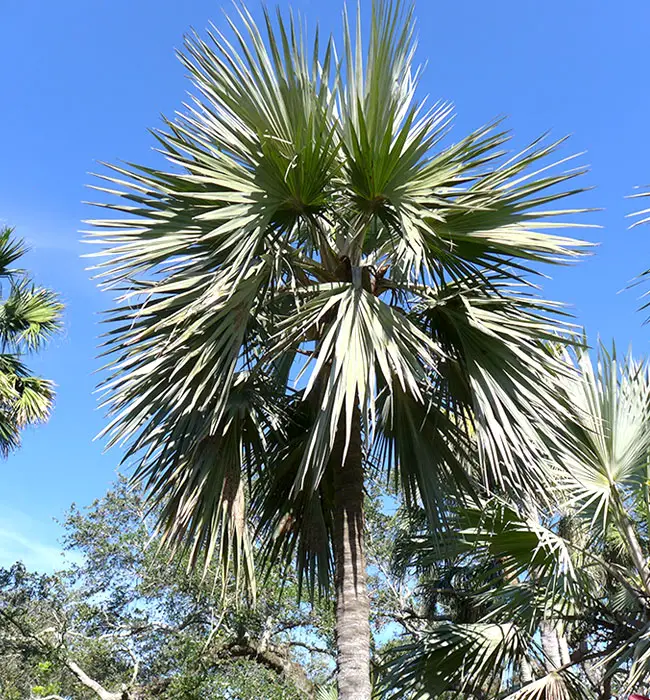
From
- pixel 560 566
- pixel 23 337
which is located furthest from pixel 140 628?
pixel 560 566

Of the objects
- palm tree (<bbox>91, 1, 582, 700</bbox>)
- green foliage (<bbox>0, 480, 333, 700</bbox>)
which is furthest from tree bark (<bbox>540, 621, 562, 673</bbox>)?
palm tree (<bbox>91, 1, 582, 700</bbox>)

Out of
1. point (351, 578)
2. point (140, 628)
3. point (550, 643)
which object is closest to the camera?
point (351, 578)

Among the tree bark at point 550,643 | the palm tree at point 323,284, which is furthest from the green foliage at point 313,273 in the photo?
the tree bark at point 550,643

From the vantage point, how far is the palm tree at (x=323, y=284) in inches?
153

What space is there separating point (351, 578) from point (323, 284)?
5.98 ft

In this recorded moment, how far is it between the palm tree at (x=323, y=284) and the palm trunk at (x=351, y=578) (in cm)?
1

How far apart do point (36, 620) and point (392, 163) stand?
1340cm

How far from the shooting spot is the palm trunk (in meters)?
3.90

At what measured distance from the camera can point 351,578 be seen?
13.6 feet

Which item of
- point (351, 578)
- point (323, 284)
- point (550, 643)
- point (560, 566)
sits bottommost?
point (351, 578)

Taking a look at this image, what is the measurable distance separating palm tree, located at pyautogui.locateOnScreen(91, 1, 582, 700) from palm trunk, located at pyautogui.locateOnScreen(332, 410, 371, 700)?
1 centimetres

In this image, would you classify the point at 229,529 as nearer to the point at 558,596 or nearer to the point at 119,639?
the point at 558,596

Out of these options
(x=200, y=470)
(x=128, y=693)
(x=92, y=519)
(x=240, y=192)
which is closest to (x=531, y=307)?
(x=240, y=192)

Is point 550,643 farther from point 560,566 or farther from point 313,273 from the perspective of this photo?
point 313,273
